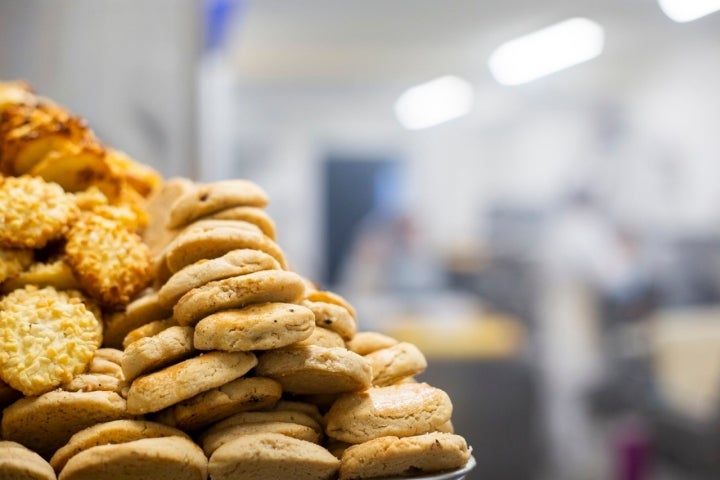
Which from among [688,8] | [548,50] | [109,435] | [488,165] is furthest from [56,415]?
[488,165]

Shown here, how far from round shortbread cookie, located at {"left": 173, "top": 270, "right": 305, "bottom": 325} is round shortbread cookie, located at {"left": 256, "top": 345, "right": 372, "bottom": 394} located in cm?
6

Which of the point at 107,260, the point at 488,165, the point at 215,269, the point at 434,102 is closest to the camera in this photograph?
the point at 215,269

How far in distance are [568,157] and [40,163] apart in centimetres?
713

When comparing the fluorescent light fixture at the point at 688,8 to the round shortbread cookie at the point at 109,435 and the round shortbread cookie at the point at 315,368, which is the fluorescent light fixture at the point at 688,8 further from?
the round shortbread cookie at the point at 109,435

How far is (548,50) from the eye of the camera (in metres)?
6.44

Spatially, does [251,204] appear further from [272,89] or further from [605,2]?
[272,89]

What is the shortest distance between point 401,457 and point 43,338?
372 mm

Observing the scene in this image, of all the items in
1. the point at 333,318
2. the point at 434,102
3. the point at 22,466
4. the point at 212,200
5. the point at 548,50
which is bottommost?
the point at 22,466

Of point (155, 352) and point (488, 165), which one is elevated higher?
point (488, 165)

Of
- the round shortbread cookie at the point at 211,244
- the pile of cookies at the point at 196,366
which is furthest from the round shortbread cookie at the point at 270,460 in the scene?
the round shortbread cookie at the point at 211,244

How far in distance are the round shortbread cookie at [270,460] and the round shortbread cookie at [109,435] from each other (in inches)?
2.4

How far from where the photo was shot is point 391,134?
8.97 m

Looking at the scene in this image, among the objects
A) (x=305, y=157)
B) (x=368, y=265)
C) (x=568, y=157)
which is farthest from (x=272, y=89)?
(x=568, y=157)

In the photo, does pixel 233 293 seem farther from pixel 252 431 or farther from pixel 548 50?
pixel 548 50
